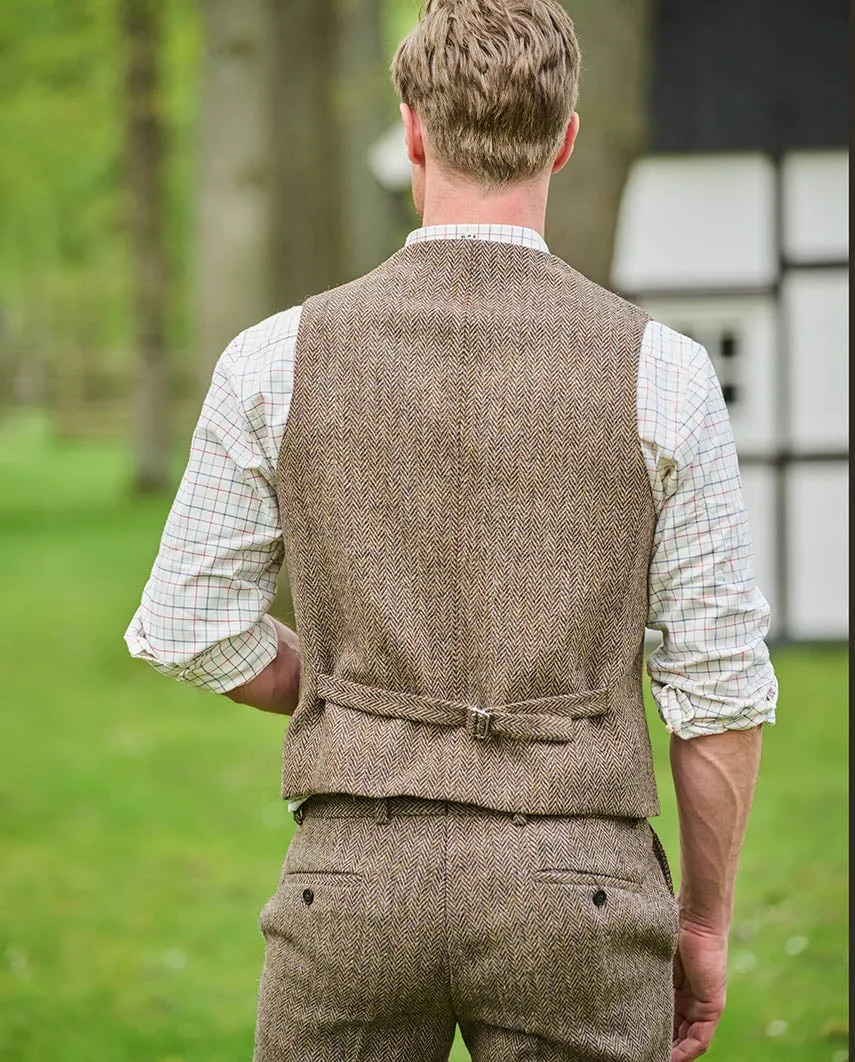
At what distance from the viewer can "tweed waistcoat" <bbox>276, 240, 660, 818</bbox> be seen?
6.33 ft

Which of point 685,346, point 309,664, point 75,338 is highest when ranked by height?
point 685,346

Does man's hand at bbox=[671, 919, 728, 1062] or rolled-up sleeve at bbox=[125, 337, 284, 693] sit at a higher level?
rolled-up sleeve at bbox=[125, 337, 284, 693]

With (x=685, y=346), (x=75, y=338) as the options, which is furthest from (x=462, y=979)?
(x=75, y=338)

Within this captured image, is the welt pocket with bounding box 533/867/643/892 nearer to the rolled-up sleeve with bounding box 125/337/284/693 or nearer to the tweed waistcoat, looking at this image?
the tweed waistcoat

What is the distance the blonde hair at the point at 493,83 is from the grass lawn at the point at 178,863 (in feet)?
10.8

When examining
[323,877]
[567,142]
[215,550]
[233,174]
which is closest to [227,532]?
[215,550]

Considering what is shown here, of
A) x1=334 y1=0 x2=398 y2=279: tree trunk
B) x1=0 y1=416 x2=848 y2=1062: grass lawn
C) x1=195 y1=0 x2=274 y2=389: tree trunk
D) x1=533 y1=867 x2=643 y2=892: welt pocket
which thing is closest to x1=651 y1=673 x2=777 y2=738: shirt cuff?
x1=533 y1=867 x2=643 y2=892: welt pocket

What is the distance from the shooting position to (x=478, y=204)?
2018 mm

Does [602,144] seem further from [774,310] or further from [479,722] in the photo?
[479,722]

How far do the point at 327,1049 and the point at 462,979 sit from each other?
193 millimetres

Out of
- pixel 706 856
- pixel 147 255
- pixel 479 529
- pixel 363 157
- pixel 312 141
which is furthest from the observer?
pixel 147 255

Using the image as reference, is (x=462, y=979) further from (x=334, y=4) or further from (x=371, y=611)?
(x=334, y=4)

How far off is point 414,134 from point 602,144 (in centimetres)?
566

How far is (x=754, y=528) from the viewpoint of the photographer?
1148cm
